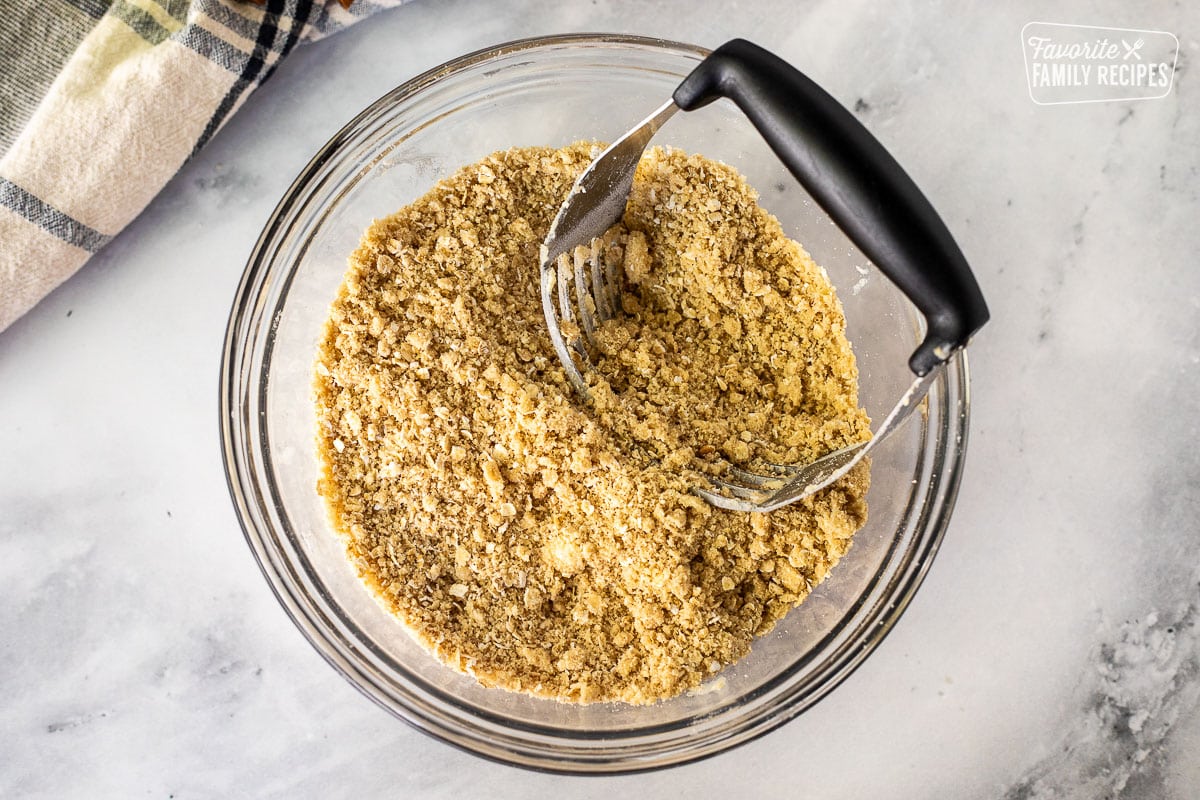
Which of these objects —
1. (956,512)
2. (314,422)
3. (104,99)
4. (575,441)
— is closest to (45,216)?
(104,99)

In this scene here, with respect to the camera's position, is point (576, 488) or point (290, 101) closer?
point (576, 488)

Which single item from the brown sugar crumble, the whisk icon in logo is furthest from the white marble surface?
the brown sugar crumble

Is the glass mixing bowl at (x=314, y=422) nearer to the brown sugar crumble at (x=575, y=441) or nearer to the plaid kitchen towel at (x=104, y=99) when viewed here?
the brown sugar crumble at (x=575, y=441)

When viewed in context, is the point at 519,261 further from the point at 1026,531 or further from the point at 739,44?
the point at 1026,531

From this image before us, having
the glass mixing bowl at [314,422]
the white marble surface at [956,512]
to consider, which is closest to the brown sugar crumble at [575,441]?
the glass mixing bowl at [314,422]

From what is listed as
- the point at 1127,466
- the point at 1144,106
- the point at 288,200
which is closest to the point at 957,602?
the point at 1127,466

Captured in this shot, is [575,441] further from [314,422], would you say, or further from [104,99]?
[104,99]
